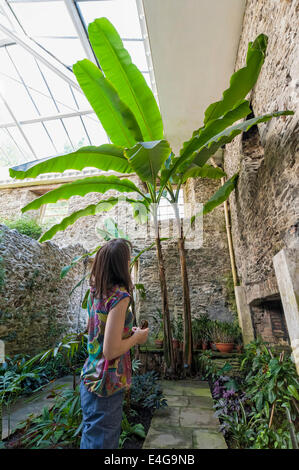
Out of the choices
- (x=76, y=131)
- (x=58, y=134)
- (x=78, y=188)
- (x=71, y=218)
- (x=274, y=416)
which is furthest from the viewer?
(x=58, y=134)

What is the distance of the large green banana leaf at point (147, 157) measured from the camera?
1868 millimetres

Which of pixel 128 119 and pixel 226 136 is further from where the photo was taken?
pixel 128 119

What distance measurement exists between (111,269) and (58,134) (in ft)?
24.2

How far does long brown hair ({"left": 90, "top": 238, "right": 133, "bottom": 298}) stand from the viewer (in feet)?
3.45

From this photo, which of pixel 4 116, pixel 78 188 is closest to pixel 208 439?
pixel 78 188

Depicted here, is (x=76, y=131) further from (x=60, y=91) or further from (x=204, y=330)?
(x=204, y=330)

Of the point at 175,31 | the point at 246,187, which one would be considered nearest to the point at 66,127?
the point at 175,31

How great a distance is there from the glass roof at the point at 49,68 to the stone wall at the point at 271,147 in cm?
194

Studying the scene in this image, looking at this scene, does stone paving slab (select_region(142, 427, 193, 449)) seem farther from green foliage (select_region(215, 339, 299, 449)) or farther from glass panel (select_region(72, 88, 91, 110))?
glass panel (select_region(72, 88, 91, 110))

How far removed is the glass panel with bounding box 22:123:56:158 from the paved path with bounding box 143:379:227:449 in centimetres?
752

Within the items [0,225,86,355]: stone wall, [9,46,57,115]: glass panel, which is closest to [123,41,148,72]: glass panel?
[9,46,57,115]: glass panel

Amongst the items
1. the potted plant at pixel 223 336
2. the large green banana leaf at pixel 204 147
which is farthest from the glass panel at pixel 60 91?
the potted plant at pixel 223 336

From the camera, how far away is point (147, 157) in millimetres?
2096

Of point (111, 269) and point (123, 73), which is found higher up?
point (123, 73)
